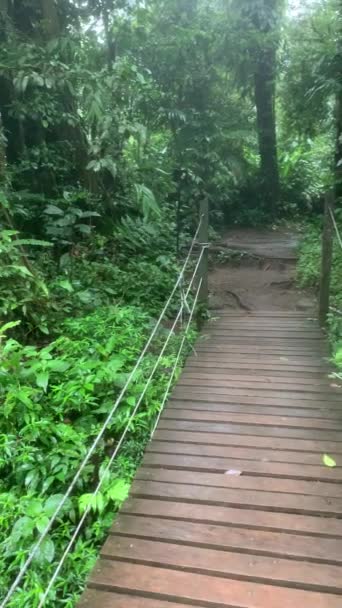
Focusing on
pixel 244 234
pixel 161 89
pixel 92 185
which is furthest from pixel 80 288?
pixel 244 234

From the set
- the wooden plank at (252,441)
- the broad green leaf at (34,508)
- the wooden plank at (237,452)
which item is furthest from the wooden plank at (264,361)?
the broad green leaf at (34,508)

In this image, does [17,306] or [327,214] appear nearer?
[17,306]

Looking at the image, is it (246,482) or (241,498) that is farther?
(246,482)

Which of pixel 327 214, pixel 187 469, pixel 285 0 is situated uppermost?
pixel 285 0

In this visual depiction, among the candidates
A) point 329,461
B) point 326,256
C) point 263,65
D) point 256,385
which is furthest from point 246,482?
point 263,65

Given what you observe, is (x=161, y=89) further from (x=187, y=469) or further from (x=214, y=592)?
(x=214, y=592)

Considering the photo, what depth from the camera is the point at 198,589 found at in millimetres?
2180

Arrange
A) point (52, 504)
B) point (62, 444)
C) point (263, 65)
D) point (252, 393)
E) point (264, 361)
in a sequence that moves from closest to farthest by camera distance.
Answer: point (52, 504) < point (62, 444) < point (252, 393) < point (264, 361) < point (263, 65)

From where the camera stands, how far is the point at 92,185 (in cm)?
706

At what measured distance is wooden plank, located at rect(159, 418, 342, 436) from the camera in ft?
10.9

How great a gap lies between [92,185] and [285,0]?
6621 mm

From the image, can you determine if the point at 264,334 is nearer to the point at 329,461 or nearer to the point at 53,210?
the point at 329,461

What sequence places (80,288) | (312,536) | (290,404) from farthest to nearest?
(80,288) < (290,404) < (312,536)

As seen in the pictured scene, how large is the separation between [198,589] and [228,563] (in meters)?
0.21
